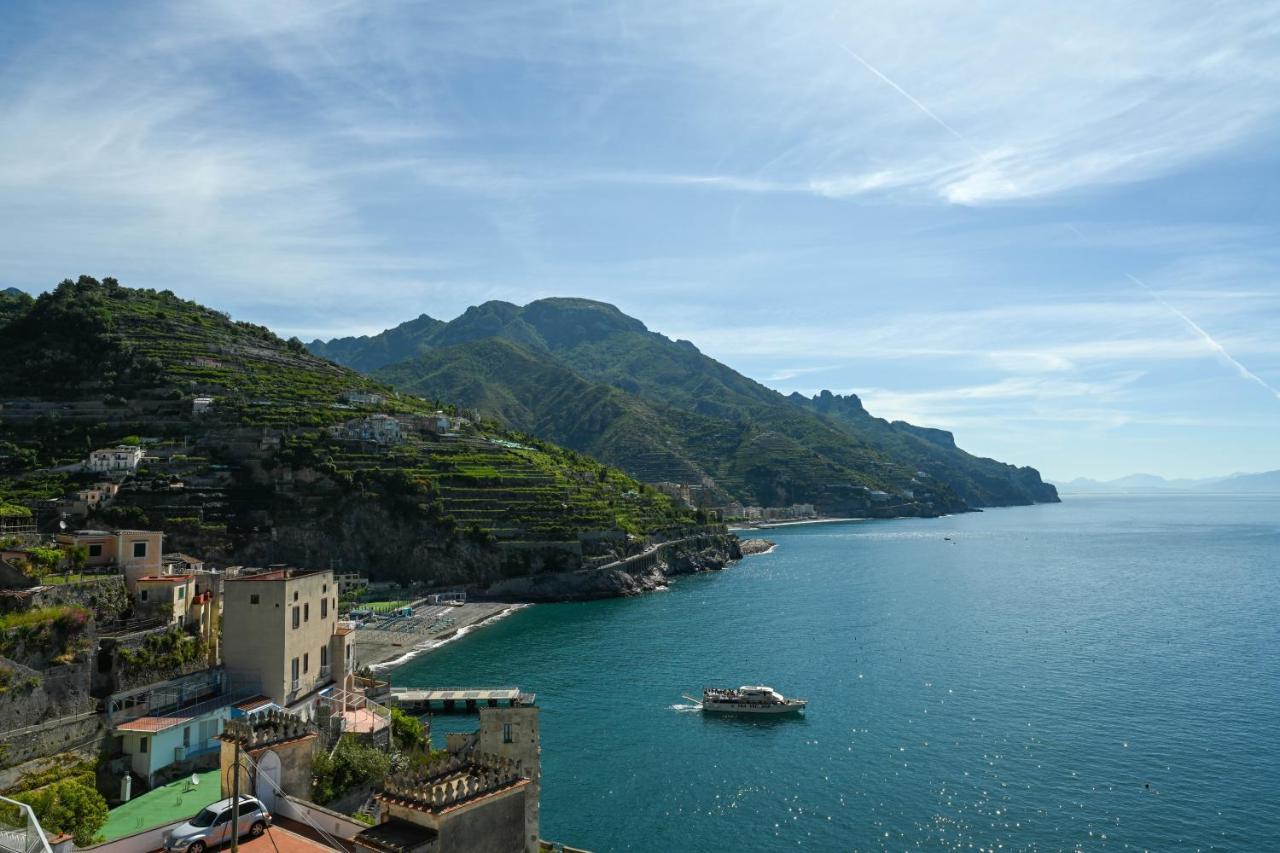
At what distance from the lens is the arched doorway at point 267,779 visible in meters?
16.3

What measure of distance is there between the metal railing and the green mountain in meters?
80.9

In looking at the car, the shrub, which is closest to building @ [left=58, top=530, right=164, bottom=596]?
the shrub

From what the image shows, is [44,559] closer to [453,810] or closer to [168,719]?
[168,719]

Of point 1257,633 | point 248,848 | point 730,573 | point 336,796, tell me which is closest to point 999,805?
point 336,796

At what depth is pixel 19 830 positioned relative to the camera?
10.6 m

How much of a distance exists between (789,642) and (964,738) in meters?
30.4

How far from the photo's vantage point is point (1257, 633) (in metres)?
76.1

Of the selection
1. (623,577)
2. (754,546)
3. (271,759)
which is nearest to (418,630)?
(623,577)

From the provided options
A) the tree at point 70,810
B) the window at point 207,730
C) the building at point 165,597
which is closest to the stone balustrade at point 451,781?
the tree at point 70,810

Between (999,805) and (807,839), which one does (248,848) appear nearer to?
(807,839)

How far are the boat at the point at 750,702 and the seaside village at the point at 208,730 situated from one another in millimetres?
22463

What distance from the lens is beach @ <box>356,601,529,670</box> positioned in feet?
228

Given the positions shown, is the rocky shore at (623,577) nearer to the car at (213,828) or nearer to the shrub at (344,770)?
the shrub at (344,770)

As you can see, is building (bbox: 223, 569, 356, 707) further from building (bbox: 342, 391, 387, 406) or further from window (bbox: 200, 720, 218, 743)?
building (bbox: 342, 391, 387, 406)
